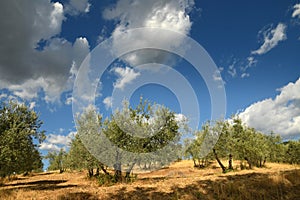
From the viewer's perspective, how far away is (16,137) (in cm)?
2392

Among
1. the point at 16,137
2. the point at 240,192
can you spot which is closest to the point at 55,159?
the point at 16,137

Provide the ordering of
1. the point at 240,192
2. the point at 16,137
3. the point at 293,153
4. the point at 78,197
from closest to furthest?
the point at 240,192, the point at 78,197, the point at 16,137, the point at 293,153

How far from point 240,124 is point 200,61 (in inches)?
864

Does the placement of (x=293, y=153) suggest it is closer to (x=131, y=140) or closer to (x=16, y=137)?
(x=131, y=140)

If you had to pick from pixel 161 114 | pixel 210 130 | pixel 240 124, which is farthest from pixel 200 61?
pixel 240 124

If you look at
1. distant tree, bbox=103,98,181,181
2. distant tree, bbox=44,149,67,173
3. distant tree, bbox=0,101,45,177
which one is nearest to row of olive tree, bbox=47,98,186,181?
distant tree, bbox=103,98,181,181

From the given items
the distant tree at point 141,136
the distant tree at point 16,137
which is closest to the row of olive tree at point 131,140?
the distant tree at point 141,136

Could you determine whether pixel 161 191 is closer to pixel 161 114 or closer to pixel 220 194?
pixel 220 194

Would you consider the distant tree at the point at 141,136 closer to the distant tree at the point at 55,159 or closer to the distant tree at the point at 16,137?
the distant tree at the point at 16,137

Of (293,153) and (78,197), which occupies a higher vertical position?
(78,197)

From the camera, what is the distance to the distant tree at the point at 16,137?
74.3 feet

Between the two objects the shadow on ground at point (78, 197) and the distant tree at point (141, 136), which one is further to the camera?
the distant tree at point (141, 136)

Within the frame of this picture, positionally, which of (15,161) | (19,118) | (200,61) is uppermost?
(200,61)

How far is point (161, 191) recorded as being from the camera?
1627 cm
